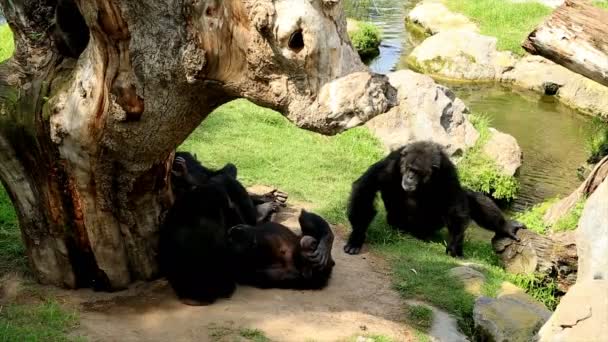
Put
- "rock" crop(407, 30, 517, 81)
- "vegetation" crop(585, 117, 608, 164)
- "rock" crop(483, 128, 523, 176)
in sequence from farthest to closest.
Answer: "rock" crop(407, 30, 517, 81) < "vegetation" crop(585, 117, 608, 164) < "rock" crop(483, 128, 523, 176)

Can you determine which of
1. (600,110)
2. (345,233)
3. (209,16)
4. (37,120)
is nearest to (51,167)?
Answer: (37,120)

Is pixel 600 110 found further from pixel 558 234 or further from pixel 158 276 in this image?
pixel 158 276

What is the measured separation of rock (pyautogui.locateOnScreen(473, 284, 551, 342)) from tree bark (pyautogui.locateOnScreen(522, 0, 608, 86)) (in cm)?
223

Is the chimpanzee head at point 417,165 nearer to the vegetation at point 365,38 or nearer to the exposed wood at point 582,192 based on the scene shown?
the exposed wood at point 582,192

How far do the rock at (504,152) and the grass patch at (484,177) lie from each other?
0.35ft

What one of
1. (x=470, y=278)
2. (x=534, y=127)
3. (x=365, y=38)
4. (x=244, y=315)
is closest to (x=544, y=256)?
(x=470, y=278)

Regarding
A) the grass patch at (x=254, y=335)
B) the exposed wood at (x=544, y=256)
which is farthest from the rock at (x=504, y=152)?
the grass patch at (x=254, y=335)

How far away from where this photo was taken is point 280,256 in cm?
587

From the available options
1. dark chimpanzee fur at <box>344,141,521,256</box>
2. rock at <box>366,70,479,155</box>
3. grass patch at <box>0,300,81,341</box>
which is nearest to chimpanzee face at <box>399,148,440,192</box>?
dark chimpanzee fur at <box>344,141,521,256</box>

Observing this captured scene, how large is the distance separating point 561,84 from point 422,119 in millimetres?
5513

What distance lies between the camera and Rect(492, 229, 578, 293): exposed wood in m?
7.27

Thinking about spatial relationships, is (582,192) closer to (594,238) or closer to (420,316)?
(594,238)

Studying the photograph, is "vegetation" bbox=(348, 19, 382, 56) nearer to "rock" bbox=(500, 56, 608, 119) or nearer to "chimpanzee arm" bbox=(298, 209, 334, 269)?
"rock" bbox=(500, 56, 608, 119)

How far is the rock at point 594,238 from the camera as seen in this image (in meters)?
5.95
